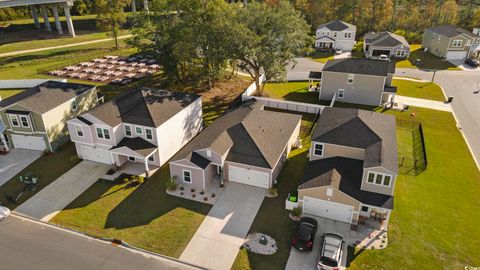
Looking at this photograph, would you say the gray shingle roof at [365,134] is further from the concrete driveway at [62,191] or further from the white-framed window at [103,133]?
the concrete driveway at [62,191]

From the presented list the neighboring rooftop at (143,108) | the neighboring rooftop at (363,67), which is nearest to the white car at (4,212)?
the neighboring rooftop at (143,108)

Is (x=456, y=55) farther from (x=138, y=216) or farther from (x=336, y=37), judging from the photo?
(x=138, y=216)

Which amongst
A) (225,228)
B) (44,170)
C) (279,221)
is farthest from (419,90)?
(44,170)

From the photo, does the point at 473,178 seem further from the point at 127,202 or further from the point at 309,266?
the point at 127,202

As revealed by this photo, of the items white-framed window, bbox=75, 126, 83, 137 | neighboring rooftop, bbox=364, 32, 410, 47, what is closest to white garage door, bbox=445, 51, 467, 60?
neighboring rooftop, bbox=364, 32, 410, 47

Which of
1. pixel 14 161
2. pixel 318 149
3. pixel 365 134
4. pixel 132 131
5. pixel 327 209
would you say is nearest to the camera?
pixel 327 209

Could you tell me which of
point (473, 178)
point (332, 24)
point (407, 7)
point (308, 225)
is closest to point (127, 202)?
point (308, 225)

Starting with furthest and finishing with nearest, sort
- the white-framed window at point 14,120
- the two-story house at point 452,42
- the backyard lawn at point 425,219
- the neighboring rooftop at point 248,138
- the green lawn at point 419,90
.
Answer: the two-story house at point 452,42 < the green lawn at point 419,90 < the white-framed window at point 14,120 < the neighboring rooftop at point 248,138 < the backyard lawn at point 425,219
